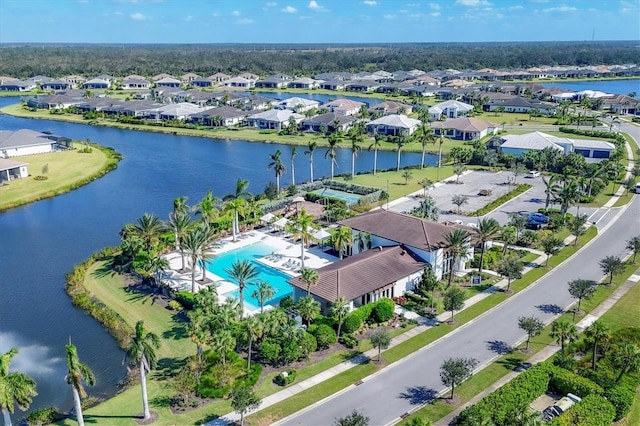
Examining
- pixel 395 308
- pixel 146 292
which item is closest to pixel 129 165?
pixel 146 292

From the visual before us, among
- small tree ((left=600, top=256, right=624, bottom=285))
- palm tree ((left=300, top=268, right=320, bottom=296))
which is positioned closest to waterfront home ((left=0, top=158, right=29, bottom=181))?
palm tree ((left=300, top=268, right=320, bottom=296))

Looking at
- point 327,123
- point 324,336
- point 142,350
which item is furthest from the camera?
point 327,123

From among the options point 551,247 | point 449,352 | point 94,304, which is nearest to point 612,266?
point 551,247

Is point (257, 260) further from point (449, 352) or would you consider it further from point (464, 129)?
point (464, 129)

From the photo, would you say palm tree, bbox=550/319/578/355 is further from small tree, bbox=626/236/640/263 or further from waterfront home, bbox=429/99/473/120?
waterfront home, bbox=429/99/473/120

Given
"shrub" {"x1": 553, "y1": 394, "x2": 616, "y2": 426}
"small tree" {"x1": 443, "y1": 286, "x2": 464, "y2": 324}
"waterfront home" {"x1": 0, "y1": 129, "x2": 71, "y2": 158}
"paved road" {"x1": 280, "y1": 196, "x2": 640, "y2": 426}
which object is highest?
"waterfront home" {"x1": 0, "y1": 129, "x2": 71, "y2": 158}

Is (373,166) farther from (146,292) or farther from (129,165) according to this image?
(146,292)

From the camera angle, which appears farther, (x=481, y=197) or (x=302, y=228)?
(x=481, y=197)

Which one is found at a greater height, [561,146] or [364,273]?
[561,146]
